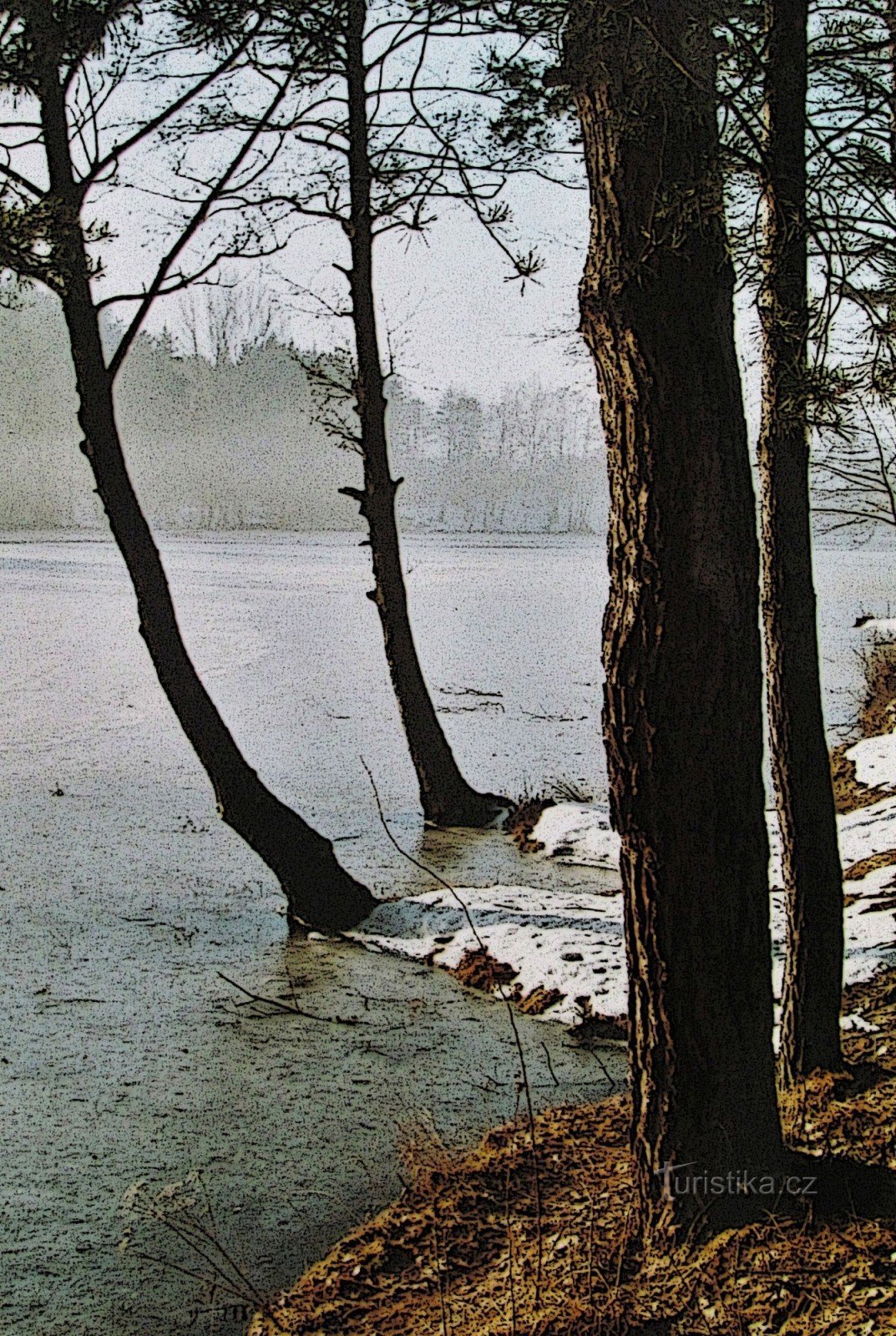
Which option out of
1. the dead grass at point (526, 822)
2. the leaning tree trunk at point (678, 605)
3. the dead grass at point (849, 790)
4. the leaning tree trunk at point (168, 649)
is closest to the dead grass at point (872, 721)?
the dead grass at point (849, 790)

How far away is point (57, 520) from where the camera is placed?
53312mm

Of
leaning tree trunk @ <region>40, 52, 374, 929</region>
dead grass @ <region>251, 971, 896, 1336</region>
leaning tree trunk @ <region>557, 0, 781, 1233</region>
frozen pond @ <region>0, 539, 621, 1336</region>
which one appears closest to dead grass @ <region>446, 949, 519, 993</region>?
frozen pond @ <region>0, 539, 621, 1336</region>

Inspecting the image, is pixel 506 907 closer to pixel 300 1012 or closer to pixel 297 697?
pixel 300 1012

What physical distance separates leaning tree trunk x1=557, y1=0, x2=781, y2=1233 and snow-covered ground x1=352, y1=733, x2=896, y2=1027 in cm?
198

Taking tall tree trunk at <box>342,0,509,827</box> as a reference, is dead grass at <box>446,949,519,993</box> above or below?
below

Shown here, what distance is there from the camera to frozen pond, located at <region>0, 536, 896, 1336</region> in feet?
15.1

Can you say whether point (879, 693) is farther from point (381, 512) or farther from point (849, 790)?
point (381, 512)

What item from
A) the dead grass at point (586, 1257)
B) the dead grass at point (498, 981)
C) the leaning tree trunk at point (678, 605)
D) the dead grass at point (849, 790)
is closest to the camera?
the dead grass at point (586, 1257)

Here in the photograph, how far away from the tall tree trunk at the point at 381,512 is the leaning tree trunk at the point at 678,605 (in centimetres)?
654

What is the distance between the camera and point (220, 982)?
7.31 metres

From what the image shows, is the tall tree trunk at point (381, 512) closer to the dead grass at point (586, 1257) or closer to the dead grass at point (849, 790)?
the dead grass at point (849, 790)

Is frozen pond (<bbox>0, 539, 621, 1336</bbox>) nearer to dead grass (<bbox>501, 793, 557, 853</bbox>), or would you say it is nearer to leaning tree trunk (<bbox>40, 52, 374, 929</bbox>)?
dead grass (<bbox>501, 793, 557, 853</bbox>)

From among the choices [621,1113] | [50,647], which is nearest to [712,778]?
[621,1113]

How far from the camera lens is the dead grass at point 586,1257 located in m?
3.09
